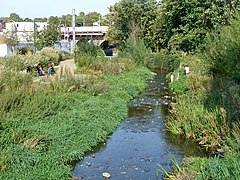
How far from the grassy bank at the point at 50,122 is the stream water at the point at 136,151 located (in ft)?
1.25

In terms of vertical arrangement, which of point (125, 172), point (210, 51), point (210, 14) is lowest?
point (125, 172)

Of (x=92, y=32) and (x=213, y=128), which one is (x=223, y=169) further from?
(x=92, y=32)

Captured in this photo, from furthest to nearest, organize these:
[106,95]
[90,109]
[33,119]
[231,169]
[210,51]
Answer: [210,51]
[106,95]
[90,109]
[33,119]
[231,169]

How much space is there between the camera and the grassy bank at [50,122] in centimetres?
887

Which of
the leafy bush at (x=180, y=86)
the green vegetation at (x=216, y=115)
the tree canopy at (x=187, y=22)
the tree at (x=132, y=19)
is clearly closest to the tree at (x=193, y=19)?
the tree canopy at (x=187, y=22)

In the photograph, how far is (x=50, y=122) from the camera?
12.2m

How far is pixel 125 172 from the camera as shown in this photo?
9.73 m

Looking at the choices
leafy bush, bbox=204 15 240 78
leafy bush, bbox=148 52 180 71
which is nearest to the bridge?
leafy bush, bbox=148 52 180 71

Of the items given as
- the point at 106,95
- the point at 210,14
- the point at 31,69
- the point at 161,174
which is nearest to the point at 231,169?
the point at 161,174

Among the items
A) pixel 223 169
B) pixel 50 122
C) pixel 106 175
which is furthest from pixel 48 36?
pixel 223 169

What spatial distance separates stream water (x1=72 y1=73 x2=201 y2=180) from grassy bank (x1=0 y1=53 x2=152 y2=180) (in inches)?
15.0

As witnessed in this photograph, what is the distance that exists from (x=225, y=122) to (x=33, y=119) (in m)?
5.77

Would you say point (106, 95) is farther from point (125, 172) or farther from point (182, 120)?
point (125, 172)

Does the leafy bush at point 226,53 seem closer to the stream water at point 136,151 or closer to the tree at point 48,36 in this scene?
the stream water at point 136,151
